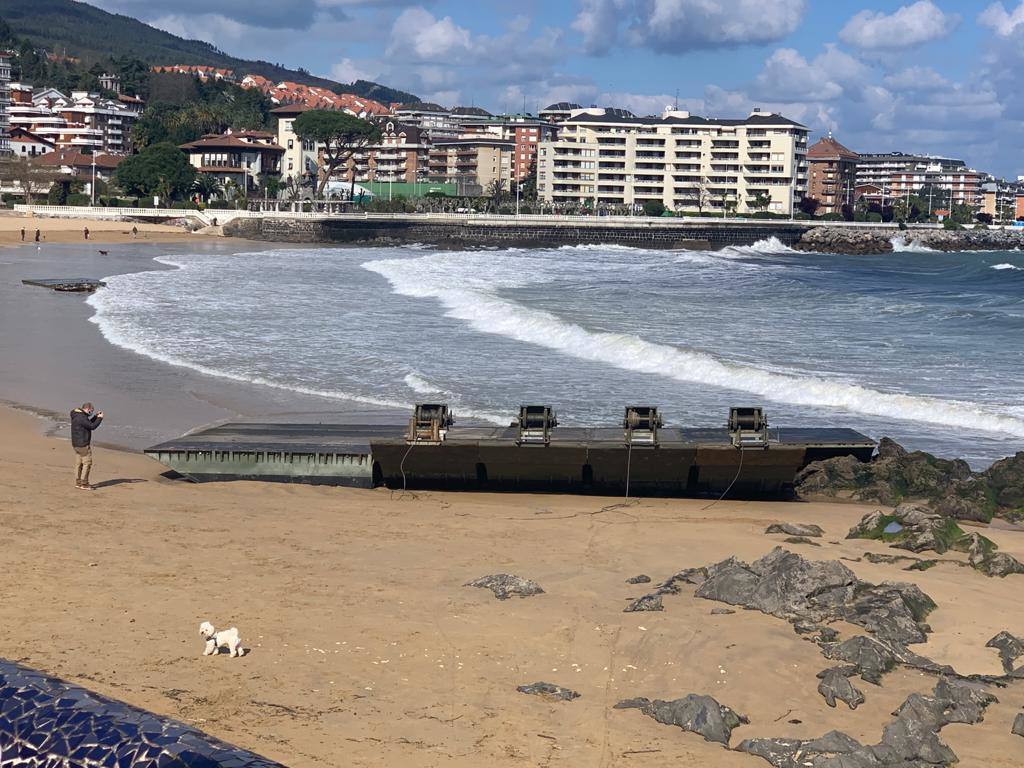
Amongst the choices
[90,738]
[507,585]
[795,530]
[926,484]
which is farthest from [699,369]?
[90,738]

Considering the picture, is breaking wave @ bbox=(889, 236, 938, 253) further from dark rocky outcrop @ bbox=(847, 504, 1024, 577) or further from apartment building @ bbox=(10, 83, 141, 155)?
dark rocky outcrop @ bbox=(847, 504, 1024, 577)

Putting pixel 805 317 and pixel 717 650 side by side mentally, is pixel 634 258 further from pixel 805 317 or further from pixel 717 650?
pixel 717 650

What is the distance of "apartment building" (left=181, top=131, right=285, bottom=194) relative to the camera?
136625mm

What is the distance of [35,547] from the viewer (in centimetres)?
1191

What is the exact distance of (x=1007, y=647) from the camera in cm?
987

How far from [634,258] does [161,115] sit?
10464 cm

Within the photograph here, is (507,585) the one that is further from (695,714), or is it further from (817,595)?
(695,714)

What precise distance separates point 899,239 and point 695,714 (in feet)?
455

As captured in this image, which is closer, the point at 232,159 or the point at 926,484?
the point at 926,484

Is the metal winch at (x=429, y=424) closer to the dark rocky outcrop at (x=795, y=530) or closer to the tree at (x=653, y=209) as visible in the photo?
the dark rocky outcrop at (x=795, y=530)

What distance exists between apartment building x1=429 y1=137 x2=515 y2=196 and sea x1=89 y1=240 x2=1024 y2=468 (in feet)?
326

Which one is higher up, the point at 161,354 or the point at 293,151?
the point at 293,151

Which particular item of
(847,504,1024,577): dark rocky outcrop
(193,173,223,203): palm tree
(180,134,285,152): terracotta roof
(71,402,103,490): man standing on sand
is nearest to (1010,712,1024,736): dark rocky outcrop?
(847,504,1024,577): dark rocky outcrop

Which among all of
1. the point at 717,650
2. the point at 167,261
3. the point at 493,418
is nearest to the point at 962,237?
the point at 167,261
